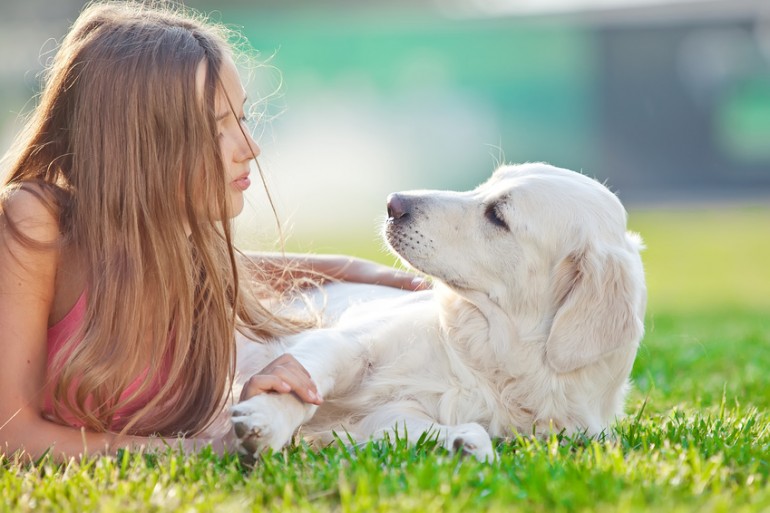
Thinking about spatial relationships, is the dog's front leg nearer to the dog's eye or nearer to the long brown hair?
the long brown hair

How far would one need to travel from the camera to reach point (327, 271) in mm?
4797

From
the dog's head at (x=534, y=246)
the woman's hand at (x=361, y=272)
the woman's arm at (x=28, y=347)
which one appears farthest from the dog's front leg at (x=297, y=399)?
the woman's hand at (x=361, y=272)

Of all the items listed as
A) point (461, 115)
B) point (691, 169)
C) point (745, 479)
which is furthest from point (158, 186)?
point (691, 169)

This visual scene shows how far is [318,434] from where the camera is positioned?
329cm

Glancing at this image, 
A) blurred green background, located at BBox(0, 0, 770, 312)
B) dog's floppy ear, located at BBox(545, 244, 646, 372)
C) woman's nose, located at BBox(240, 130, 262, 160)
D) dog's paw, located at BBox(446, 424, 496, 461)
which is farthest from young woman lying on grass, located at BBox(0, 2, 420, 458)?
blurred green background, located at BBox(0, 0, 770, 312)

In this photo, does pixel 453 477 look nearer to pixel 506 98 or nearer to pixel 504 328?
pixel 504 328

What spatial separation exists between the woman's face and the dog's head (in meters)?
0.55

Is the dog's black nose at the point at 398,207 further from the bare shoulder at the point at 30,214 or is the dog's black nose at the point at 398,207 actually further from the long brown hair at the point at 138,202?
the bare shoulder at the point at 30,214

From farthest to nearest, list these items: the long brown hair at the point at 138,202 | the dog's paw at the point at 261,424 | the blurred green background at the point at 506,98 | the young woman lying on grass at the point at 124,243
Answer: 1. the blurred green background at the point at 506,98
2. the long brown hair at the point at 138,202
3. the young woman lying on grass at the point at 124,243
4. the dog's paw at the point at 261,424

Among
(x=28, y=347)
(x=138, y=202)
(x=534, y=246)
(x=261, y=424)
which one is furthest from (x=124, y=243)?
(x=534, y=246)

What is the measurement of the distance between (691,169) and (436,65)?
636 centimetres

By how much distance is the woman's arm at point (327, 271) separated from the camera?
4625 millimetres

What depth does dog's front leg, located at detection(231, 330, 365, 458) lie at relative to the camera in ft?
9.37

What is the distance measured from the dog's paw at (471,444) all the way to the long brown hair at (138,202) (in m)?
0.92
